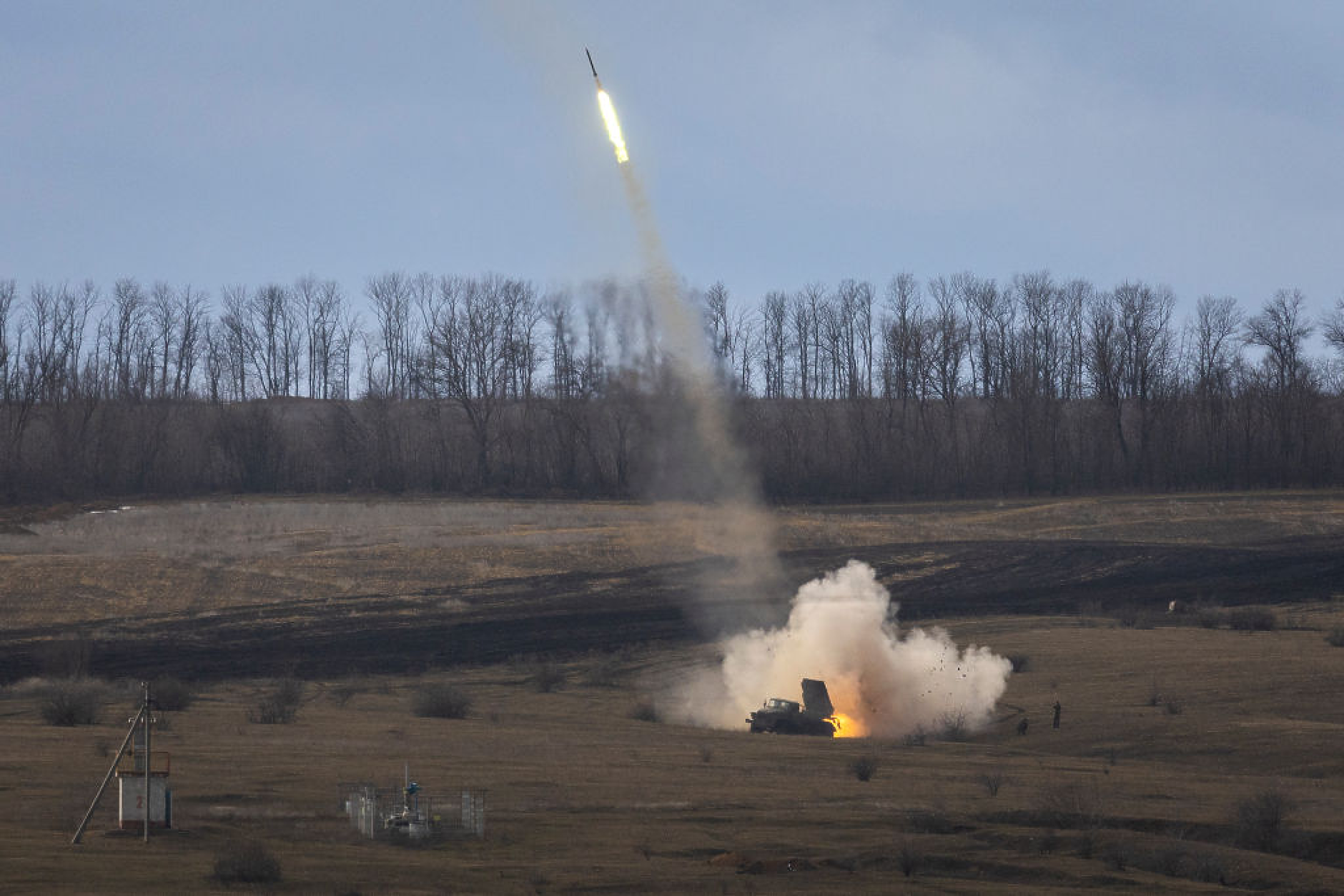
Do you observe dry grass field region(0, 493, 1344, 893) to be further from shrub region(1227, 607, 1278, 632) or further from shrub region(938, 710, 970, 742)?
shrub region(1227, 607, 1278, 632)

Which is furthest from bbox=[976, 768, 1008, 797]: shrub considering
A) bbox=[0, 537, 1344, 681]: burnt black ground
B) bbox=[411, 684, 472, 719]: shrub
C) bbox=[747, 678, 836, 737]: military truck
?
bbox=[0, 537, 1344, 681]: burnt black ground

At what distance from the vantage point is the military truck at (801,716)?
39.0m

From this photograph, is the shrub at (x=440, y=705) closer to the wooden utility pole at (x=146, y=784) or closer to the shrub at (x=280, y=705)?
the shrub at (x=280, y=705)

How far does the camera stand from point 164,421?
108 metres

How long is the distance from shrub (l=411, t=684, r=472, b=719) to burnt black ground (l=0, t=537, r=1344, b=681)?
288 inches

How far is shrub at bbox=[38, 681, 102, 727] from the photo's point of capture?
36.2m

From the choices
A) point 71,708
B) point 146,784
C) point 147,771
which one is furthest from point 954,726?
point 71,708

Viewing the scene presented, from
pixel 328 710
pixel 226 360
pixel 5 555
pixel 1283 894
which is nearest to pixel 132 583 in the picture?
pixel 5 555

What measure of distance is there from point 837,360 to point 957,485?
3668cm

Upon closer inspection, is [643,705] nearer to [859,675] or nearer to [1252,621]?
[859,675]

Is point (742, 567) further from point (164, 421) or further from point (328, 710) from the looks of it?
point (164, 421)

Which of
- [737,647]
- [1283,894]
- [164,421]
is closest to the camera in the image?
[1283,894]

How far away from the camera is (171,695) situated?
129ft

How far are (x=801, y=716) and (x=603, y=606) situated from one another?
19594mm
